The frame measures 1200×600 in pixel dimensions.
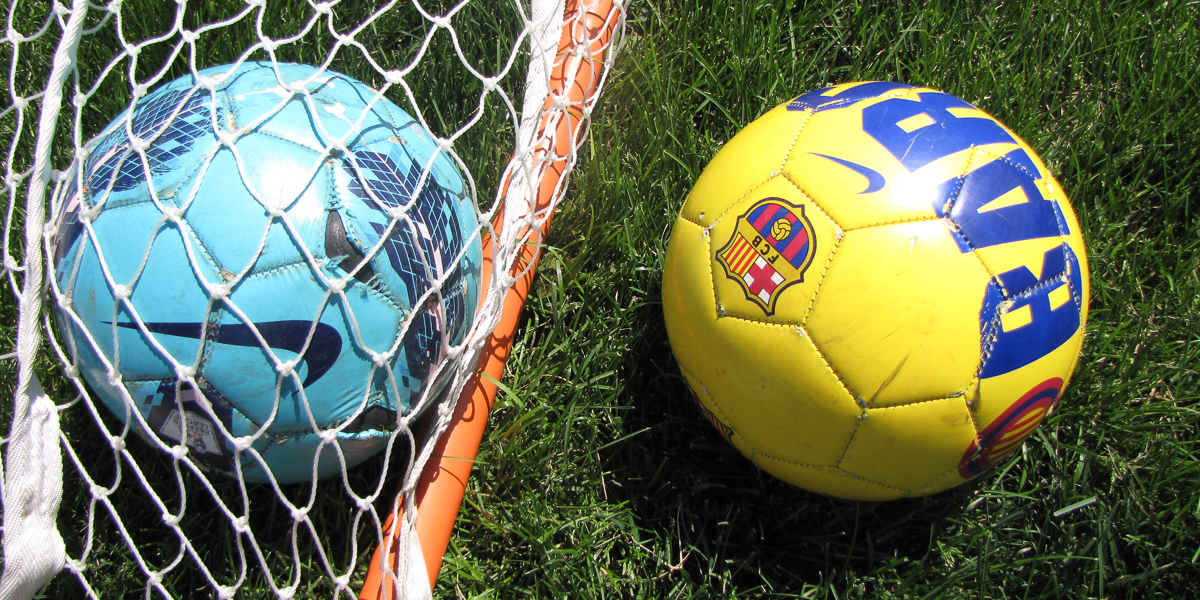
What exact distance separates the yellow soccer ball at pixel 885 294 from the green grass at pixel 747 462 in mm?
489

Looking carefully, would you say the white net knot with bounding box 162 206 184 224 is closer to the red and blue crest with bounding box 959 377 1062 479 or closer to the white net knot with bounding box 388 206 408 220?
the white net knot with bounding box 388 206 408 220

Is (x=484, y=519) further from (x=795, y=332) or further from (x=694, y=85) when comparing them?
(x=694, y=85)

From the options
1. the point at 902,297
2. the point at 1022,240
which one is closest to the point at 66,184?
the point at 902,297

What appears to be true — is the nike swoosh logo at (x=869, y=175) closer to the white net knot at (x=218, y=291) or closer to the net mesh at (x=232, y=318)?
the net mesh at (x=232, y=318)

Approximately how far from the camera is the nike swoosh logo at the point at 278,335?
166 cm

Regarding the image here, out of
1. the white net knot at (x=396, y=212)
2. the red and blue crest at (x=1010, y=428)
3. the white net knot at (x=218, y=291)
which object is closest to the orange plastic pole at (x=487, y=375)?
the white net knot at (x=396, y=212)

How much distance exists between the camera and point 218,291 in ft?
5.32

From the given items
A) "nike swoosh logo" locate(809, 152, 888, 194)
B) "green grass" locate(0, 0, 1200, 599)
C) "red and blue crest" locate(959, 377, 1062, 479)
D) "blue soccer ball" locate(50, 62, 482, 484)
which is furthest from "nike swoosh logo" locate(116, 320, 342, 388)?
"red and blue crest" locate(959, 377, 1062, 479)

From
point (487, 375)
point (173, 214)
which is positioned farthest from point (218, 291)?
point (487, 375)

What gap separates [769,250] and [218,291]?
116cm

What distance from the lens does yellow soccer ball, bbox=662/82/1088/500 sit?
1.71 metres

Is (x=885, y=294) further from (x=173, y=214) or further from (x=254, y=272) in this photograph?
(x=173, y=214)

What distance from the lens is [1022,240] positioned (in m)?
1.77

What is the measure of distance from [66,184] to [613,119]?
1.66 meters
